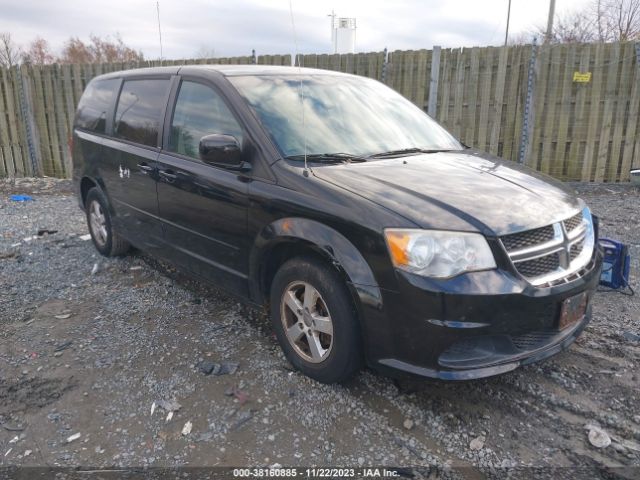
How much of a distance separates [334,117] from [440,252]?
1500mm

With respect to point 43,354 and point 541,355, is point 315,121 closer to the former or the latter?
point 541,355

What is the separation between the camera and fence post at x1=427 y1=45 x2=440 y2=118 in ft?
28.0

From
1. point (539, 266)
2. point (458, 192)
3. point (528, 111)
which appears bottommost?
point (539, 266)

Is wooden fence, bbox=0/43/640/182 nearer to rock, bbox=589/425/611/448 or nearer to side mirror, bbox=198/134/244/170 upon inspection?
side mirror, bbox=198/134/244/170

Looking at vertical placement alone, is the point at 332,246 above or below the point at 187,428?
above

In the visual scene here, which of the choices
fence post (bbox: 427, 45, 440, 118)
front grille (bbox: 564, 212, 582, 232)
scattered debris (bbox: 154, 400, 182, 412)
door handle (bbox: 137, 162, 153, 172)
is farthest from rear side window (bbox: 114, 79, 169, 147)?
fence post (bbox: 427, 45, 440, 118)

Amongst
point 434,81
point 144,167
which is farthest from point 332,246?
point 434,81

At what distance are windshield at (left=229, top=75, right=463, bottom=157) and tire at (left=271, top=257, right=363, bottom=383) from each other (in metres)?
0.79

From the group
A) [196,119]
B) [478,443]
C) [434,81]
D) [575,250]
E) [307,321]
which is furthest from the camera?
[434,81]

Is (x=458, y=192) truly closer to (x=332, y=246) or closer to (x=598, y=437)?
(x=332, y=246)

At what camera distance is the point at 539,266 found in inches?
101

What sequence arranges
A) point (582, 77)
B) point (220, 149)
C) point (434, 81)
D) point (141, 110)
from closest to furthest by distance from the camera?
point (220, 149) < point (141, 110) < point (582, 77) < point (434, 81)

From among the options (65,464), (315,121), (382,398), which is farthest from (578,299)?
(65,464)

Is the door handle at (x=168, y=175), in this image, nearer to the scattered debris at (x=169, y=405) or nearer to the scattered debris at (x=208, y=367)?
the scattered debris at (x=208, y=367)
